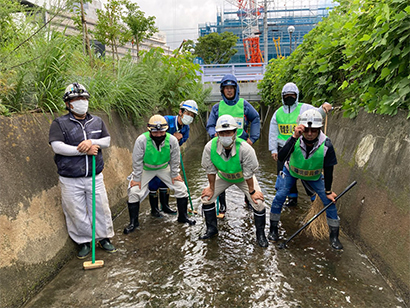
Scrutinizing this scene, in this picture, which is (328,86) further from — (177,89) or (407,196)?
(177,89)

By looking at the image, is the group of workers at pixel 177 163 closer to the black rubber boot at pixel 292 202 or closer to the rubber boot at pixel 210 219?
the rubber boot at pixel 210 219

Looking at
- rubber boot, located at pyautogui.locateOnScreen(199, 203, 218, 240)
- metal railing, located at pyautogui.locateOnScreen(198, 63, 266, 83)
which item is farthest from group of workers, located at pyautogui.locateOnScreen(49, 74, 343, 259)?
metal railing, located at pyautogui.locateOnScreen(198, 63, 266, 83)

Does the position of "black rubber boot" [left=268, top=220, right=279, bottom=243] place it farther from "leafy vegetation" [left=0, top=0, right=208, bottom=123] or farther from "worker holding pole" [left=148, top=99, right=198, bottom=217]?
"leafy vegetation" [left=0, top=0, right=208, bottom=123]

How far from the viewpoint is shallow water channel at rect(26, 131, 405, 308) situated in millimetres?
2977

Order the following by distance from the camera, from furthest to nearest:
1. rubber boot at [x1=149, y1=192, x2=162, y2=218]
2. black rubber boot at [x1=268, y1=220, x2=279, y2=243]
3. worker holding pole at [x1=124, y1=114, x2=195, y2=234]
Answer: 1. rubber boot at [x1=149, y1=192, x2=162, y2=218]
2. worker holding pole at [x1=124, y1=114, x2=195, y2=234]
3. black rubber boot at [x1=268, y1=220, x2=279, y2=243]

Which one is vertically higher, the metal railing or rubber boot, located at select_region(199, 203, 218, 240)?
the metal railing

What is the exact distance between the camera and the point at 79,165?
3.66 metres

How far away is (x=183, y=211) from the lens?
16.5 ft

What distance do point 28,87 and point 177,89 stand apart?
23.4ft

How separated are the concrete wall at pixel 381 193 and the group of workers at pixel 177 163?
455 mm

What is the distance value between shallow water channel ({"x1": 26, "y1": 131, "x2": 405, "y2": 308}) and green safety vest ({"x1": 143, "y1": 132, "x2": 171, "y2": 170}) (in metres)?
1.08

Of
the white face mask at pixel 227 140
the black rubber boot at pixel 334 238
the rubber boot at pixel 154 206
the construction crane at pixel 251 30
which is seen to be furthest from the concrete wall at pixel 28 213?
the construction crane at pixel 251 30

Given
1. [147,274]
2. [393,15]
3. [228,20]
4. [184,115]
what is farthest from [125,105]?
[228,20]

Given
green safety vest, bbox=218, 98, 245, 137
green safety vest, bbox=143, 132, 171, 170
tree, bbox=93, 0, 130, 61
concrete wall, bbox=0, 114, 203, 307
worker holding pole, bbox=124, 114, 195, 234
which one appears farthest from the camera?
tree, bbox=93, 0, 130, 61
